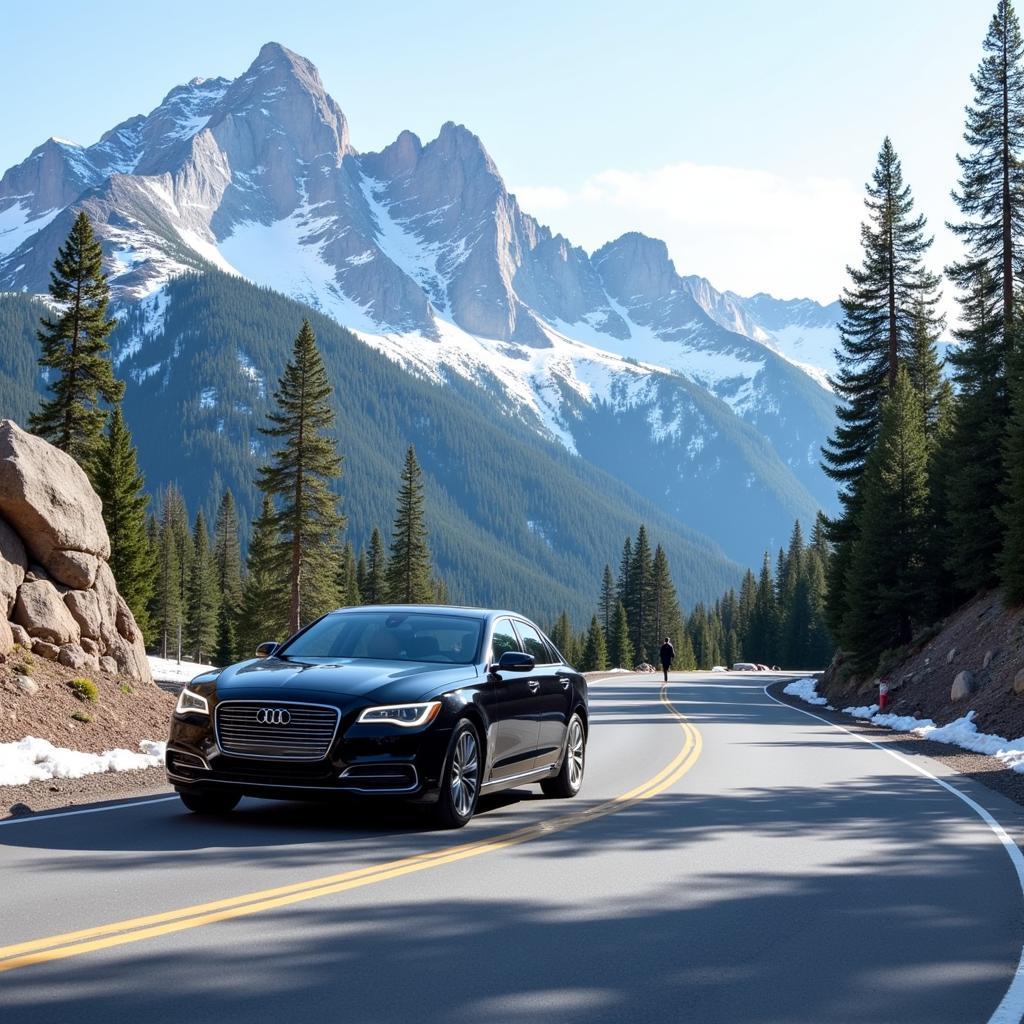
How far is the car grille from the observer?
8984 millimetres

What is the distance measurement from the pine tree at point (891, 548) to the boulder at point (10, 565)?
2692 cm

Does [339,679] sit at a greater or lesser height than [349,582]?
lesser

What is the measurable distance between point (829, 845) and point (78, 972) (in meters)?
6.39

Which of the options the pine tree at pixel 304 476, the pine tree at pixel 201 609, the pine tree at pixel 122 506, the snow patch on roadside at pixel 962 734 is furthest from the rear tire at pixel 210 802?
the pine tree at pixel 201 609

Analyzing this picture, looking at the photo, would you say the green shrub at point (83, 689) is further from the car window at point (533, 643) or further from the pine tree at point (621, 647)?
the pine tree at point (621, 647)

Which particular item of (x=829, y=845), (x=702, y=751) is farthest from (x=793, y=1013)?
(x=702, y=751)

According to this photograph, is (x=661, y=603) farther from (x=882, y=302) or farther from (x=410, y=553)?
(x=882, y=302)

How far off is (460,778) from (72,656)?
26.7 feet

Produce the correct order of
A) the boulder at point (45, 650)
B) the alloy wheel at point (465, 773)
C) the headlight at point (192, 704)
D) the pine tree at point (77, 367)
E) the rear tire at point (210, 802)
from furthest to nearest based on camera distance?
1. the pine tree at point (77, 367)
2. the boulder at point (45, 650)
3. the rear tire at point (210, 802)
4. the alloy wheel at point (465, 773)
5. the headlight at point (192, 704)

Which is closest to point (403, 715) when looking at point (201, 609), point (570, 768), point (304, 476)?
point (570, 768)

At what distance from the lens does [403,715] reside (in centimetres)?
919

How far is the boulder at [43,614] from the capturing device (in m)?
15.7

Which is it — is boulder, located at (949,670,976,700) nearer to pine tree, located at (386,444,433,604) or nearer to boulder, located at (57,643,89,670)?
boulder, located at (57,643,89,670)

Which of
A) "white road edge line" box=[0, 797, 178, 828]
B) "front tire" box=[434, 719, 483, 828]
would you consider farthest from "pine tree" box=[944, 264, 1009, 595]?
"white road edge line" box=[0, 797, 178, 828]
